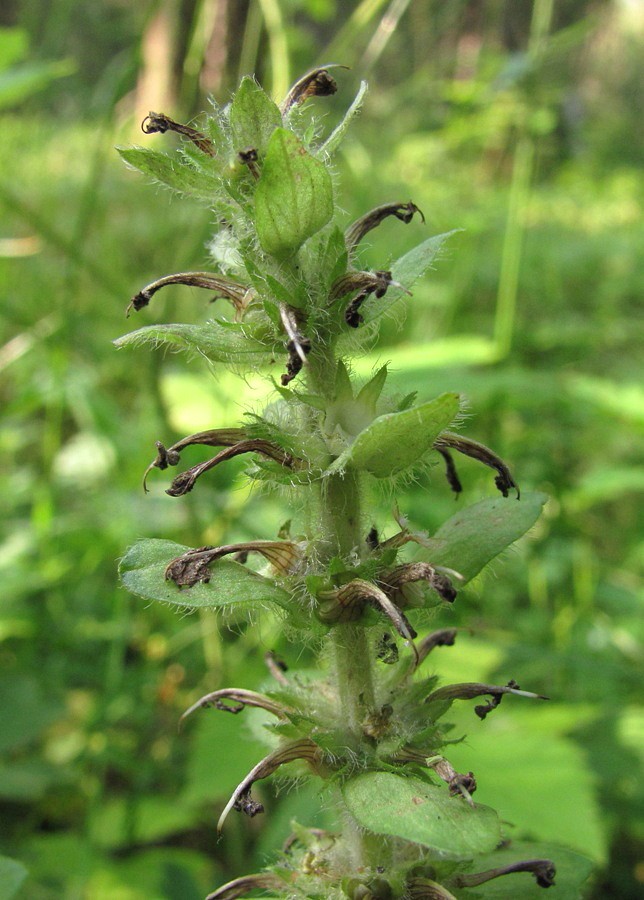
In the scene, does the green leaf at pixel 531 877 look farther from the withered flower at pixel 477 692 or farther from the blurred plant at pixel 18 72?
the blurred plant at pixel 18 72

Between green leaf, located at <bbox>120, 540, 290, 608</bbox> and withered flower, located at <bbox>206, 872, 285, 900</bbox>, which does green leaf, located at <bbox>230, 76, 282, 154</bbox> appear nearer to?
green leaf, located at <bbox>120, 540, 290, 608</bbox>

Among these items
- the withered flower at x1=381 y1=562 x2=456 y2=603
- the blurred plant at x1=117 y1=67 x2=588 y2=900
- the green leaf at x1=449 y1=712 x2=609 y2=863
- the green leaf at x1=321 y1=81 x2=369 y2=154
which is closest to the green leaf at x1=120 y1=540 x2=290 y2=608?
the blurred plant at x1=117 y1=67 x2=588 y2=900

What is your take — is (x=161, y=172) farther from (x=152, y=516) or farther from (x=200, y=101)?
(x=200, y=101)

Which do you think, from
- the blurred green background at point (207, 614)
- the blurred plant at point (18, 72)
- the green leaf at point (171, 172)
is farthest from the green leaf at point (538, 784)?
Result: the blurred plant at point (18, 72)

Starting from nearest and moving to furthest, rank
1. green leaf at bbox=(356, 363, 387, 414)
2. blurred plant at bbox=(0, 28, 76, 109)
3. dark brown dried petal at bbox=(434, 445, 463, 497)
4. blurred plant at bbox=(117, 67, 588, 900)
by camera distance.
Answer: blurred plant at bbox=(117, 67, 588, 900)
green leaf at bbox=(356, 363, 387, 414)
dark brown dried petal at bbox=(434, 445, 463, 497)
blurred plant at bbox=(0, 28, 76, 109)

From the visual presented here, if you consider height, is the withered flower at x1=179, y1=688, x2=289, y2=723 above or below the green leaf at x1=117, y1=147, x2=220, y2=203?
below

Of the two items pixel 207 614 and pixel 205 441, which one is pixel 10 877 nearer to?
pixel 205 441


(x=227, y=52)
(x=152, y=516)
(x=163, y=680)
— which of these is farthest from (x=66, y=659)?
(x=227, y=52)
